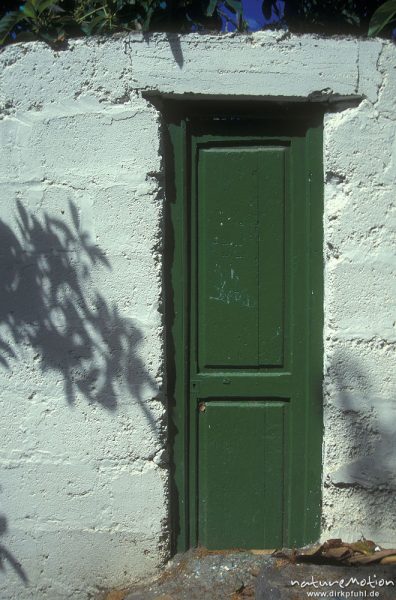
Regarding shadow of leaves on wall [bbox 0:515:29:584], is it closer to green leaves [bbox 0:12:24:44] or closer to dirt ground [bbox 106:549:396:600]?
dirt ground [bbox 106:549:396:600]

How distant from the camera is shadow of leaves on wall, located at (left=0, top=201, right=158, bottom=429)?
2748 millimetres

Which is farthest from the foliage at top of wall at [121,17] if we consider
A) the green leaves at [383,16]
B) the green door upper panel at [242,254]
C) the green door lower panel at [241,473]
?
the green door lower panel at [241,473]

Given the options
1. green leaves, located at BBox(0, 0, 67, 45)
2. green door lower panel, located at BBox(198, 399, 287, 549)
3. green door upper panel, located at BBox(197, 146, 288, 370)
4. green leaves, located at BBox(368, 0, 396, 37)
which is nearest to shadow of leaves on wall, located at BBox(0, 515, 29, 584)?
green door lower panel, located at BBox(198, 399, 287, 549)

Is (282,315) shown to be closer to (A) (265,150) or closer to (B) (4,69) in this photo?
(A) (265,150)

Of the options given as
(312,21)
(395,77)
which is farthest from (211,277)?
(312,21)

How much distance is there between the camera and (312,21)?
4.01 metres

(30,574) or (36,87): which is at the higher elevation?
(36,87)

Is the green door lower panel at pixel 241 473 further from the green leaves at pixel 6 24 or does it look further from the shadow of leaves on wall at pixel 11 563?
the green leaves at pixel 6 24

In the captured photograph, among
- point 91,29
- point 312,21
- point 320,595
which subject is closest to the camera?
point 320,595

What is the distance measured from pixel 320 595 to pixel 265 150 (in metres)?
1.96

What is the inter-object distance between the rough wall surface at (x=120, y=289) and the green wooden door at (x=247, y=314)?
107 millimetres

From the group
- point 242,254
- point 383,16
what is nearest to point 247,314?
point 242,254

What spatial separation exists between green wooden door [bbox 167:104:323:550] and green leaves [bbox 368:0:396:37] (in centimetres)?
49

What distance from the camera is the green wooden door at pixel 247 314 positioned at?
2.83 meters
